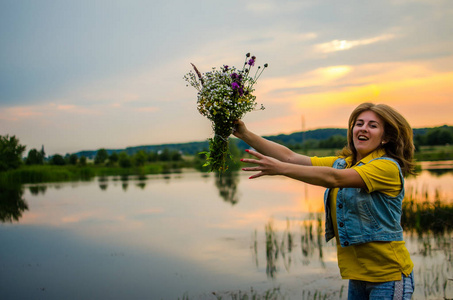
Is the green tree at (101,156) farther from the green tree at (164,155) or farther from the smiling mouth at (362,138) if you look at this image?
the smiling mouth at (362,138)

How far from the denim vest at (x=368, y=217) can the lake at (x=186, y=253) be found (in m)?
4.84

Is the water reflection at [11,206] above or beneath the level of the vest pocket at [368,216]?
beneath

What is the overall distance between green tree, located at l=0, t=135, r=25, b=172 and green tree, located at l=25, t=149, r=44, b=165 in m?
10.3

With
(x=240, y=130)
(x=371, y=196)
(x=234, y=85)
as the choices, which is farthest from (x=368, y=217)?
(x=234, y=85)

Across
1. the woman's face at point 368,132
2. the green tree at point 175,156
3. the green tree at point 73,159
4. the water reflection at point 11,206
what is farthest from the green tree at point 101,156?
the woman's face at point 368,132

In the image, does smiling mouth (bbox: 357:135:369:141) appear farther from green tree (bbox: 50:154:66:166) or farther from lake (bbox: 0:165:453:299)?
green tree (bbox: 50:154:66:166)

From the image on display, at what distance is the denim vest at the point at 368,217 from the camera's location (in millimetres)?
2357

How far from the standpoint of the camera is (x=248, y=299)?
7.67m

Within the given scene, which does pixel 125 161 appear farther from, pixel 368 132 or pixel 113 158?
pixel 368 132

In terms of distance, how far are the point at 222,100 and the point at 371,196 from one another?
4.42 feet

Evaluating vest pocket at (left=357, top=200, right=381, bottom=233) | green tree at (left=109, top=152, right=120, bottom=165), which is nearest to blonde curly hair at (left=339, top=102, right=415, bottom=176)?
vest pocket at (left=357, top=200, right=381, bottom=233)

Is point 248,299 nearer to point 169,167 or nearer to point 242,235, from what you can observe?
point 242,235

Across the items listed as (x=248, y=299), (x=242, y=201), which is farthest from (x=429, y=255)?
(x=242, y=201)

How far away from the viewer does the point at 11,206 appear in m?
23.7
